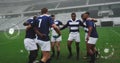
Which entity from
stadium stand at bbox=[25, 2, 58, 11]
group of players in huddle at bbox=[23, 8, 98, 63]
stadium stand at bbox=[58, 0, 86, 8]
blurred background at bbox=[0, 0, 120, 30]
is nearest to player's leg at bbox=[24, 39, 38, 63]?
group of players in huddle at bbox=[23, 8, 98, 63]

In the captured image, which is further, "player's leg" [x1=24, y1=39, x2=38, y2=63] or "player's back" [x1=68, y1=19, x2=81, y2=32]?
"player's back" [x1=68, y1=19, x2=81, y2=32]

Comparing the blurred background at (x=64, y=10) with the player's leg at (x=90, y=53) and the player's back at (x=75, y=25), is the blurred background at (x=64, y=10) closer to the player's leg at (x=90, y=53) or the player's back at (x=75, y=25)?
the player's back at (x=75, y=25)

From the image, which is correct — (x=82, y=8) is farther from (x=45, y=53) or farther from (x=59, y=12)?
(x=45, y=53)

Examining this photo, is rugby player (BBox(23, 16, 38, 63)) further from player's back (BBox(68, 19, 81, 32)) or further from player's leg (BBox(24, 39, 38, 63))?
player's back (BBox(68, 19, 81, 32))

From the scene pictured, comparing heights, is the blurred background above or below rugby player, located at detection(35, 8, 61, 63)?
below

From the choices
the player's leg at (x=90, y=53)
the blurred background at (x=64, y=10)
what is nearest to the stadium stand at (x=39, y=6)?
the blurred background at (x=64, y=10)

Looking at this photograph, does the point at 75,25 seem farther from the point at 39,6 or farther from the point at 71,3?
the point at 39,6

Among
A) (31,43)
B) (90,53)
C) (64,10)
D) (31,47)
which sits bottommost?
(64,10)

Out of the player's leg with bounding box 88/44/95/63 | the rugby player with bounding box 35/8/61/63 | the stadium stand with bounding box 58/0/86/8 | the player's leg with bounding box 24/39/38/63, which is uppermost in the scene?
the rugby player with bounding box 35/8/61/63

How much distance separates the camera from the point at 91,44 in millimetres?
11617

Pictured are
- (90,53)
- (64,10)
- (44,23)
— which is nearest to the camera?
(44,23)

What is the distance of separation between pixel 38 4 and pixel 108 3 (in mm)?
21392

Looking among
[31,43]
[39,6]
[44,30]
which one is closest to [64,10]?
[39,6]

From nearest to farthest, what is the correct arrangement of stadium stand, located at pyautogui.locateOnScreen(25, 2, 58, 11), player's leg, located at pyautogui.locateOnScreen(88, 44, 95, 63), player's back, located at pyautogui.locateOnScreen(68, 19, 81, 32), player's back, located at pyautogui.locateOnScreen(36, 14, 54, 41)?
1. player's back, located at pyautogui.locateOnScreen(36, 14, 54, 41)
2. player's leg, located at pyautogui.locateOnScreen(88, 44, 95, 63)
3. player's back, located at pyautogui.locateOnScreen(68, 19, 81, 32)
4. stadium stand, located at pyautogui.locateOnScreen(25, 2, 58, 11)
